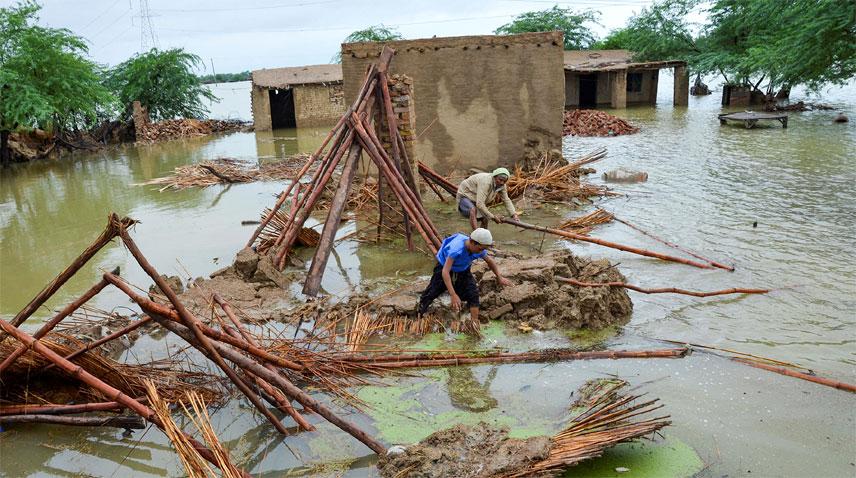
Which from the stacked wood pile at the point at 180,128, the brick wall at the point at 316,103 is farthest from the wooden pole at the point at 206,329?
the stacked wood pile at the point at 180,128

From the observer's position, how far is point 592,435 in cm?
400

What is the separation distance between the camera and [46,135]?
69.4 feet

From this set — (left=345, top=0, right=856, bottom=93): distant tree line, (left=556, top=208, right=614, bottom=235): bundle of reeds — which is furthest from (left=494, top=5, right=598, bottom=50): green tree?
(left=556, top=208, right=614, bottom=235): bundle of reeds

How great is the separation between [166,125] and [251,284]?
74.8ft

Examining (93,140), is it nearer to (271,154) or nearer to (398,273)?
(271,154)

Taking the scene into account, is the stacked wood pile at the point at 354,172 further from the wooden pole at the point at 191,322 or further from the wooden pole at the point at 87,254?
the wooden pole at the point at 87,254

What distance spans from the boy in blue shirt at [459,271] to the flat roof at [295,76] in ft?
72.6

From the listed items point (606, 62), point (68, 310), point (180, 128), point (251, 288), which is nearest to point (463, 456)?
point (68, 310)

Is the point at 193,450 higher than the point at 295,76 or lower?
lower

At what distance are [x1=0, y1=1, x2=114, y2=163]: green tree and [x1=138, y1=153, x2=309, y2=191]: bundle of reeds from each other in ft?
14.1

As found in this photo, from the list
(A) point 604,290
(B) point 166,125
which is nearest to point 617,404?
(A) point 604,290

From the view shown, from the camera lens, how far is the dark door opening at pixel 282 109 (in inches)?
1185

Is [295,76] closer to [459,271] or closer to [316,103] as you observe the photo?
[316,103]

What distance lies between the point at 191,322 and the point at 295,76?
25953 millimetres
